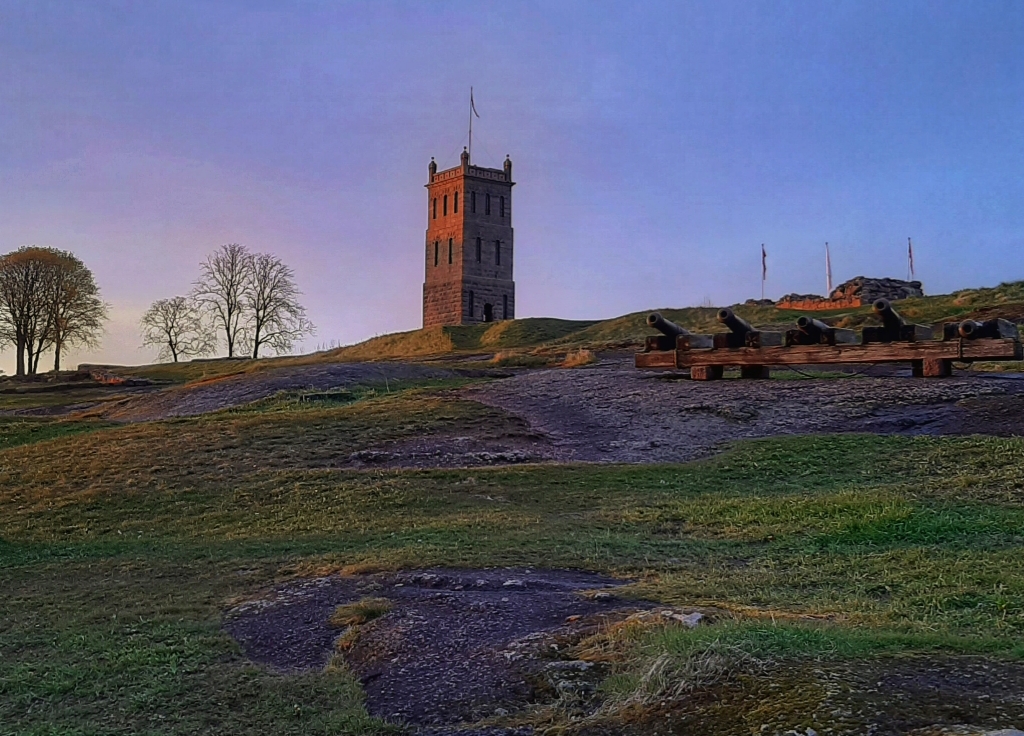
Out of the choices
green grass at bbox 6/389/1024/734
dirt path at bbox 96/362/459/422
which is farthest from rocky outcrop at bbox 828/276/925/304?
green grass at bbox 6/389/1024/734

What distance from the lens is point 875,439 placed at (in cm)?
1146

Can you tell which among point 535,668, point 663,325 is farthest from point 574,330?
point 535,668

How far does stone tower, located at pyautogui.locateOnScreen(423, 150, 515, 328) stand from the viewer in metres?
58.0

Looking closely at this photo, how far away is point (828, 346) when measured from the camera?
588 inches

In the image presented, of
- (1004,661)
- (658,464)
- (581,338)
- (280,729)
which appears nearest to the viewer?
(1004,661)

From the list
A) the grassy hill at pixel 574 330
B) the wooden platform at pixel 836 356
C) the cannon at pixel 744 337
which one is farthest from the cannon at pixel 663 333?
the grassy hill at pixel 574 330

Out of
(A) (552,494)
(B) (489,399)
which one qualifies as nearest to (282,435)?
(B) (489,399)

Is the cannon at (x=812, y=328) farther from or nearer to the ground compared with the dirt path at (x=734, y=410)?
farther from the ground

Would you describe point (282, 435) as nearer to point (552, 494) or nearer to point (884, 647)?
point (552, 494)

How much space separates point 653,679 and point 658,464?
25.6 ft

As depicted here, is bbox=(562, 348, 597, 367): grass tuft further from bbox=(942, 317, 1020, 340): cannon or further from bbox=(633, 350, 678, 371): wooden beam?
bbox=(942, 317, 1020, 340): cannon

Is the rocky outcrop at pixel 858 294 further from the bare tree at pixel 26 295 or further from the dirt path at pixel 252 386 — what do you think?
the bare tree at pixel 26 295

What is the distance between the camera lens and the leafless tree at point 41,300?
49.3m

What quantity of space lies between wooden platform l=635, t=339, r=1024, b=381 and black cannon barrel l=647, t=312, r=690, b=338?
1.08 feet
